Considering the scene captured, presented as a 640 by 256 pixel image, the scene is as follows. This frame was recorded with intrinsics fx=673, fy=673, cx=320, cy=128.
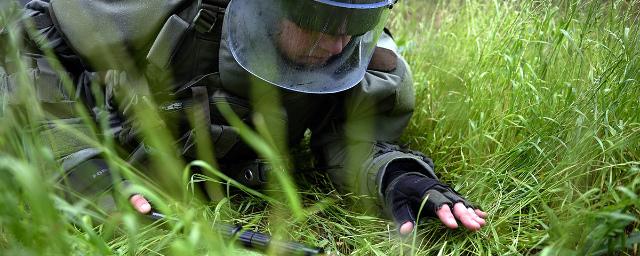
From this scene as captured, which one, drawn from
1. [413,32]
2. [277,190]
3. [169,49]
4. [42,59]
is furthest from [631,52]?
[42,59]

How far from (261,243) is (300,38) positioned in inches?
23.8

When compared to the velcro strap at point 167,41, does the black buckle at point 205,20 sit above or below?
above

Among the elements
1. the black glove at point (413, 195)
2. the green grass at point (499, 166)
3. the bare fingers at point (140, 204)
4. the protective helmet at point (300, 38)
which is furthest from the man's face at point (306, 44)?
the bare fingers at point (140, 204)

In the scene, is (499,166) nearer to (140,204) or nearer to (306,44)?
(306,44)

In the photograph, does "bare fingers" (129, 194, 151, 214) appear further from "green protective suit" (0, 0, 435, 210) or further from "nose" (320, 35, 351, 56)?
"nose" (320, 35, 351, 56)

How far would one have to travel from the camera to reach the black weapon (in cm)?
169

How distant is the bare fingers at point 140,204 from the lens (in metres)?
1.94

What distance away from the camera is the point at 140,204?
1951 millimetres

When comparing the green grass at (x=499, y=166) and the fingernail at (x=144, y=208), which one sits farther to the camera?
the fingernail at (x=144, y=208)

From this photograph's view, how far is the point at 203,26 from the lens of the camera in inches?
78.7

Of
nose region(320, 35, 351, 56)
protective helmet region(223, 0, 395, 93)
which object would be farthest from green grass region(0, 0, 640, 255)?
nose region(320, 35, 351, 56)

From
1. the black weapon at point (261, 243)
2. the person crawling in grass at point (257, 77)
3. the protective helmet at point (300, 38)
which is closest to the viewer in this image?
the black weapon at point (261, 243)

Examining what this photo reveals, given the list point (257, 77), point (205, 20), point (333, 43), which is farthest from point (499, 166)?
point (205, 20)

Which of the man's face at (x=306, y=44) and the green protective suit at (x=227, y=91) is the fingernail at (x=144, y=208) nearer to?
the green protective suit at (x=227, y=91)
